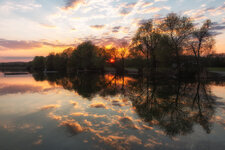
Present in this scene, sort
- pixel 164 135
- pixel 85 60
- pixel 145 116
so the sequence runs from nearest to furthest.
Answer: pixel 164 135 < pixel 145 116 < pixel 85 60

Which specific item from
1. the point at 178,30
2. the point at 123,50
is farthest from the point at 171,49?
the point at 123,50

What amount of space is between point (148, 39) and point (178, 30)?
42.1 feet

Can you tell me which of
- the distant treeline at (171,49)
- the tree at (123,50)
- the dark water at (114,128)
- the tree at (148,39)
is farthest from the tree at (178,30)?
the tree at (123,50)

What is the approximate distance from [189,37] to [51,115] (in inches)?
1480

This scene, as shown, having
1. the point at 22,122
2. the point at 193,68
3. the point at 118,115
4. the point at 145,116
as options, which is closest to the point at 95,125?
the point at 118,115

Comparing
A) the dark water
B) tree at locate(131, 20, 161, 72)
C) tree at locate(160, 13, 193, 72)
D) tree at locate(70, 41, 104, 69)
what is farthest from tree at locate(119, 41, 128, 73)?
the dark water

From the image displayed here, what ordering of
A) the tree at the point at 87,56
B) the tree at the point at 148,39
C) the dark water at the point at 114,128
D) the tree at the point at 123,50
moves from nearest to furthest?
the dark water at the point at 114,128
the tree at the point at 148,39
the tree at the point at 87,56
the tree at the point at 123,50

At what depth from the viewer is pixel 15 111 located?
8703 millimetres

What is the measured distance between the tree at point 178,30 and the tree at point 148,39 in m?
8.92

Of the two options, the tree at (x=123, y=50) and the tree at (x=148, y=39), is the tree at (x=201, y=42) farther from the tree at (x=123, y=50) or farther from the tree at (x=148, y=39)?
the tree at (x=123, y=50)

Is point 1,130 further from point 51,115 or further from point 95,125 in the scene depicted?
point 95,125

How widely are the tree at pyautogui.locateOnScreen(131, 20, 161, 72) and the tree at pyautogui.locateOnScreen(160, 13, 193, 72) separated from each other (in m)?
8.92

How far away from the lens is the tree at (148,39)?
45438mm

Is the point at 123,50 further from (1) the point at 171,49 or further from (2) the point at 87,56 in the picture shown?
(1) the point at 171,49
